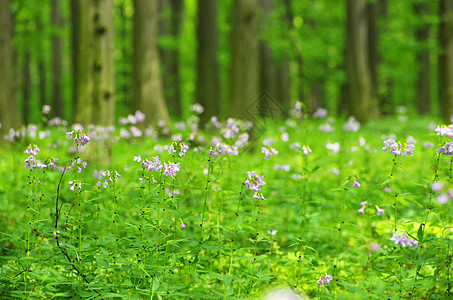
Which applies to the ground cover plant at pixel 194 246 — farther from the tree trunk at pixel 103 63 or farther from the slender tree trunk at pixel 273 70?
the slender tree trunk at pixel 273 70

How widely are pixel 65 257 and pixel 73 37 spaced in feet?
43.5

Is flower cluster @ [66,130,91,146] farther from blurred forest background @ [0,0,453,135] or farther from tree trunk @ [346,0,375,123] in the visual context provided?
tree trunk @ [346,0,375,123]

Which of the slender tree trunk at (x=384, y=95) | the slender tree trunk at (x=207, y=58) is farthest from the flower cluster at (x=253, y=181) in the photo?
the slender tree trunk at (x=384, y=95)

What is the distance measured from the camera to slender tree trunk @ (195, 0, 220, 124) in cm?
1209

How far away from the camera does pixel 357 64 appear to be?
14.3 meters

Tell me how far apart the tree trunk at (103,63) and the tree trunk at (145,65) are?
336 centimetres

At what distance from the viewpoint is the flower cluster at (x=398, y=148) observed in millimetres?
2519

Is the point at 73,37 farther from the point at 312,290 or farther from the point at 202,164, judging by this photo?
the point at 312,290

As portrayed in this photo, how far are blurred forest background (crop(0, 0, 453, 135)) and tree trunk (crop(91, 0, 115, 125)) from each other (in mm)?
16

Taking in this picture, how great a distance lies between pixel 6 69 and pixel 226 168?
26.2ft

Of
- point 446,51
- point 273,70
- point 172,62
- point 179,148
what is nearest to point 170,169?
point 179,148

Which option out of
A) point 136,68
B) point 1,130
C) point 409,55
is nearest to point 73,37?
point 136,68

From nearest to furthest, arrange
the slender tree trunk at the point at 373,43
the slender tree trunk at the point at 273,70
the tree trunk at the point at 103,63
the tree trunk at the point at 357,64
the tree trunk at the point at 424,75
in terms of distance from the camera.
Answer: the tree trunk at the point at 103,63 < the tree trunk at the point at 357,64 < the slender tree trunk at the point at 373,43 < the slender tree trunk at the point at 273,70 < the tree trunk at the point at 424,75

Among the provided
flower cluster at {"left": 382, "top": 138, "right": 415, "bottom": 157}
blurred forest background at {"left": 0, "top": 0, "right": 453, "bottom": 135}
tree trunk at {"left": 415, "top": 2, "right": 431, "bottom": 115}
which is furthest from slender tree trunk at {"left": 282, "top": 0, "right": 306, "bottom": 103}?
flower cluster at {"left": 382, "top": 138, "right": 415, "bottom": 157}
